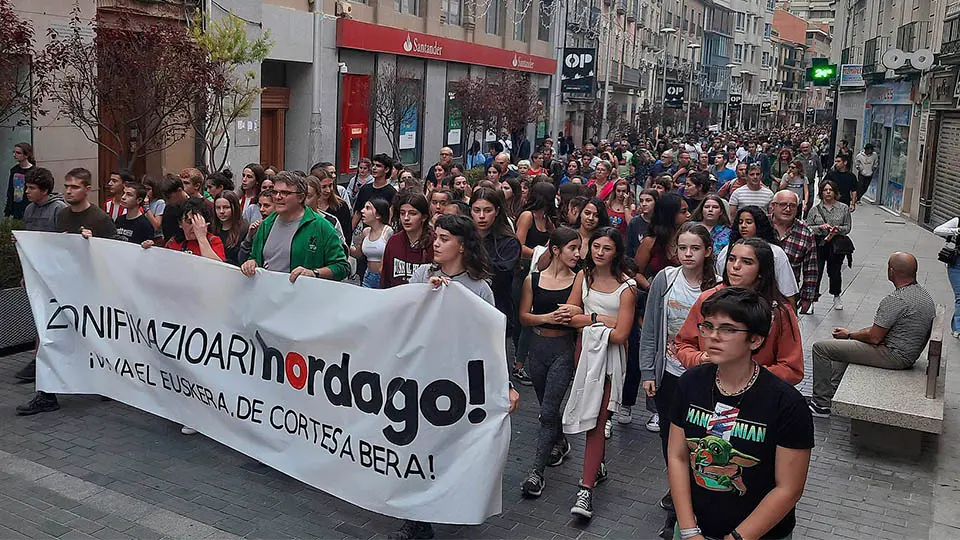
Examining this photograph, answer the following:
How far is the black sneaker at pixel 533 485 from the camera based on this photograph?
6.13 metres

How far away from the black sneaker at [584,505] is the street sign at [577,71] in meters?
31.3

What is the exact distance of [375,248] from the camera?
347 inches

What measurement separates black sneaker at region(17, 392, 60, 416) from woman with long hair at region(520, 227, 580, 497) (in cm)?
374

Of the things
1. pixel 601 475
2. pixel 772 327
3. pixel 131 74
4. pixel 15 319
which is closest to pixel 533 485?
pixel 601 475

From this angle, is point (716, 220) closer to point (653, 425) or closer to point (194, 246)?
point (653, 425)

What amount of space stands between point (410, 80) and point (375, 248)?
17.8m

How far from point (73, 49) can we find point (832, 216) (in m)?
10.0

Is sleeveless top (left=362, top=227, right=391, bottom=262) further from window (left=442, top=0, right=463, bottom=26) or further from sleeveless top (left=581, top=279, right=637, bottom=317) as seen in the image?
window (left=442, top=0, right=463, bottom=26)

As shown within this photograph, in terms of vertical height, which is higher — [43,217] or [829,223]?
[43,217]

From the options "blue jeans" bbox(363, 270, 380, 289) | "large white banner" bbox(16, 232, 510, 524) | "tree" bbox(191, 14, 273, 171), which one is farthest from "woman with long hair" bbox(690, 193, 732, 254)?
"tree" bbox(191, 14, 273, 171)

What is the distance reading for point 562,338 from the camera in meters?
6.16

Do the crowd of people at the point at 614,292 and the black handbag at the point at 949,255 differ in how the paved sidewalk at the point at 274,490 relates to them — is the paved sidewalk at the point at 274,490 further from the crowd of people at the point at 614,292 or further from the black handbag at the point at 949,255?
the black handbag at the point at 949,255

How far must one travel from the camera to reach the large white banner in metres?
5.40

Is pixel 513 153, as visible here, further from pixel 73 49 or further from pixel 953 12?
pixel 73 49
